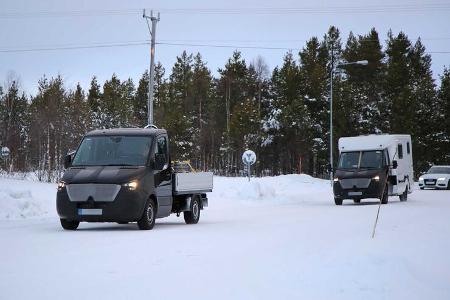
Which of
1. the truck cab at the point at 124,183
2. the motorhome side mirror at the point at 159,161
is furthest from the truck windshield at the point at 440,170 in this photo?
the motorhome side mirror at the point at 159,161

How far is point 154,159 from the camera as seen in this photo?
15.9m

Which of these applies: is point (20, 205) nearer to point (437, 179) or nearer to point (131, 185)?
point (131, 185)

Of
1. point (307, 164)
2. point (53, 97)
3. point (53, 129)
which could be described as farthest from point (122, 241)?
point (307, 164)

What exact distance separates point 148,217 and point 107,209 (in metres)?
1.00

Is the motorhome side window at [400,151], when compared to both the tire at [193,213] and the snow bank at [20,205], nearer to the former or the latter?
the tire at [193,213]

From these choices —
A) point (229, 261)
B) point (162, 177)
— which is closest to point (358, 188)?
point (162, 177)

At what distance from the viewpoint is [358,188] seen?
1094 inches

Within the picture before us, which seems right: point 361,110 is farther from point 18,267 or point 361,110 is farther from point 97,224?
point 18,267

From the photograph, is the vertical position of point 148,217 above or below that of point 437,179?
below

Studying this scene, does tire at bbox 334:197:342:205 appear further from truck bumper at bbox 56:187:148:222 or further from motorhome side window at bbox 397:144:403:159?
truck bumper at bbox 56:187:148:222

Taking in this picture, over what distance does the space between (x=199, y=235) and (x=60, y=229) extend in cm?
332

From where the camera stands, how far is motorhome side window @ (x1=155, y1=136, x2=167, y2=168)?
16.0 meters

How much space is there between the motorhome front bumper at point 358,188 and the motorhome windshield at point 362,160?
0.97 meters

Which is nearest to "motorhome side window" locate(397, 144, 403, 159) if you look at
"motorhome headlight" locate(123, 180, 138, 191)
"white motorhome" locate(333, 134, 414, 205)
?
"white motorhome" locate(333, 134, 414, 205)
